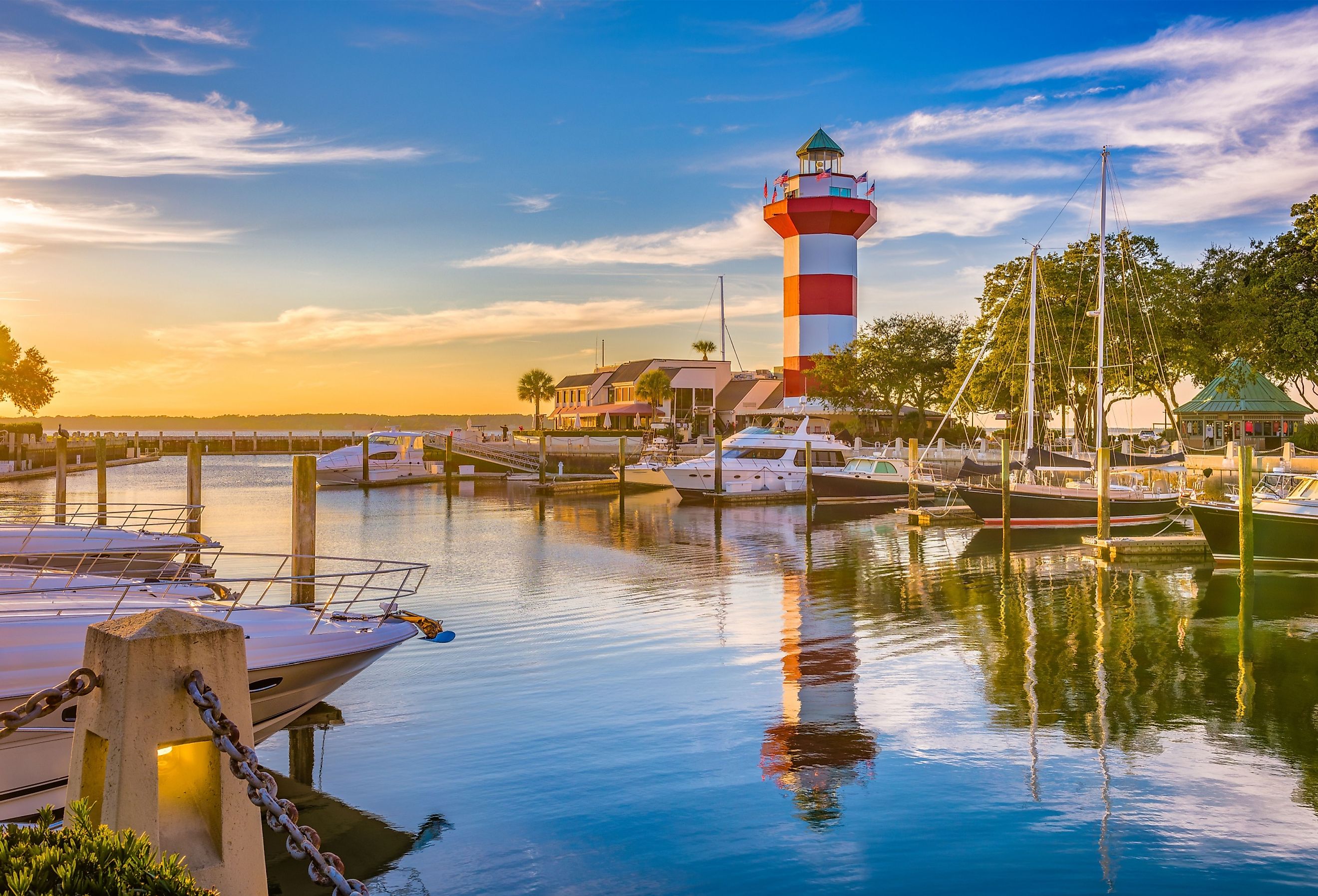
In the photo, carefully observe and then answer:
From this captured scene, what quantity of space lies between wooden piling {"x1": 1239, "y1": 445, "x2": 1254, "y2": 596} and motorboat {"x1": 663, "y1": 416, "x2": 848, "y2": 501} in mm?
25562

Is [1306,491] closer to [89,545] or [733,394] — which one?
[89,545]

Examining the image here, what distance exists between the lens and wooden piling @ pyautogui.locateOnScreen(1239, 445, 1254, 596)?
72.2ft

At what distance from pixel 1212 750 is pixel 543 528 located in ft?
95.8

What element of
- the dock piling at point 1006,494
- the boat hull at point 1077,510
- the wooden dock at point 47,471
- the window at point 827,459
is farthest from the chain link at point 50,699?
the wooden dock at point 47,471

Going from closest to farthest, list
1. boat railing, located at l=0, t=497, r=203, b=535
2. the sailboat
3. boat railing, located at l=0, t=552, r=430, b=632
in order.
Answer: boat railing, located at l=0, t=552, r=430, b=632
boat railing, located at l=0, t=497, r=203, b=535
the sailboat

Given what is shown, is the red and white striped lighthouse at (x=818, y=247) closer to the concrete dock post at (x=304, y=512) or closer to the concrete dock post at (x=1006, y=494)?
the concrete dock post at (x=1006, y=494)

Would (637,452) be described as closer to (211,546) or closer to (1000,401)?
(1000,401)

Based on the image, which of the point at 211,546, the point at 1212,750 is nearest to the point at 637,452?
the point at 211,546

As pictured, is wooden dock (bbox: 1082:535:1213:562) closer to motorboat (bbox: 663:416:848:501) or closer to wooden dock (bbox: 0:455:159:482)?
motorboat (bbox: 663:416:848:501)

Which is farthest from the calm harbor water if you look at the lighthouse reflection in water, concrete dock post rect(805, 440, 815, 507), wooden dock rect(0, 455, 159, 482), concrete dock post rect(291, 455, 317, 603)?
wooden dock rect(0, 455, 159, 482)

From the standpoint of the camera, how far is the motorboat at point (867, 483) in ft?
152

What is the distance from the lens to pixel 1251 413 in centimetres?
5397

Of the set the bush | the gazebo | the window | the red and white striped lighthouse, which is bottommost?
the bush

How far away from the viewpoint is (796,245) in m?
68.1
